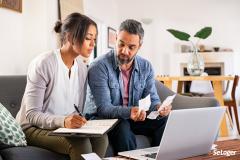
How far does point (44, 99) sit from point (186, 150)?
31.9 inches

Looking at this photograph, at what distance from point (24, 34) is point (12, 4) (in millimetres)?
332

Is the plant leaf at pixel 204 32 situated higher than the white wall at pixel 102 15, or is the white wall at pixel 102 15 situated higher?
the white wall at pixel 102 15

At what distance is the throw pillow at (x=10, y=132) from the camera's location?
167 cm

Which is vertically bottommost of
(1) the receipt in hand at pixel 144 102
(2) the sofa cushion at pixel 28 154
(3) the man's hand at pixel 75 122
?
(2) the sofa cushion at pixel 28 154

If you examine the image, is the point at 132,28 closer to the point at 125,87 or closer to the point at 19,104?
the point at 125,87

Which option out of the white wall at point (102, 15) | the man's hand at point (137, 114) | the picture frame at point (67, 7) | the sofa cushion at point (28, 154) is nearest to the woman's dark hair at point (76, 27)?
the man's hand at point (137, 114)

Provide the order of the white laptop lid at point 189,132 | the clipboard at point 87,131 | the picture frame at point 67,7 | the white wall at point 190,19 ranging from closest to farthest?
the white laptop lid at point 189,132 < the clipboard at point 87,131 < the picture frame at point 67,7 < the white wall at point 190,19

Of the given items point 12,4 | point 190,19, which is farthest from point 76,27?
point 190,19

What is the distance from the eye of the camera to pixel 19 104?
2.23 m

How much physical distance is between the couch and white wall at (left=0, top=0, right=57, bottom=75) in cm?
78

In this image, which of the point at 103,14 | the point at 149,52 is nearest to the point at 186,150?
the point at 103,14

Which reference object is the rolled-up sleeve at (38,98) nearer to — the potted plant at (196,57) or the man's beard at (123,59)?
the man's beard at (123,59)

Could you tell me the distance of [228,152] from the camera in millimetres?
1497

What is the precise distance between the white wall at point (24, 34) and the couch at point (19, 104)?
775mm
